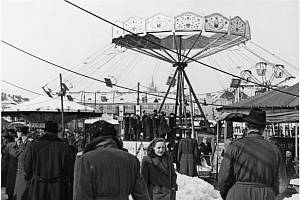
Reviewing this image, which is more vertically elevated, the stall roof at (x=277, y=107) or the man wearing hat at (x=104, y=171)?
the stall roof at (x=277, y=107)

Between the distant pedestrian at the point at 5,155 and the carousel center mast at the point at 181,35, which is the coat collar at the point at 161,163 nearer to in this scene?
the distant pedestrian at the point at 5,155

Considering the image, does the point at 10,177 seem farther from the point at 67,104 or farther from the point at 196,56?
the point at 196,56

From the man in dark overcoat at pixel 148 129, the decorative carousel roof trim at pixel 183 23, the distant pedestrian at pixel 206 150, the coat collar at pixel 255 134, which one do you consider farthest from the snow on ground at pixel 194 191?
the decorative carousel roof trim at pixel 183 23

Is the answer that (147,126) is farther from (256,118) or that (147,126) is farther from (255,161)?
(255,161)

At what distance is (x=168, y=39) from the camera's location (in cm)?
2214

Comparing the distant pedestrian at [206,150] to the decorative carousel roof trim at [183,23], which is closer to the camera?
the distant pedestrian at [206,150]

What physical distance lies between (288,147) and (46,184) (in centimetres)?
1258

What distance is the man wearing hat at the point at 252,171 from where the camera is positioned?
4367 millimetres

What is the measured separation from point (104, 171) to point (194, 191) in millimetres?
6441

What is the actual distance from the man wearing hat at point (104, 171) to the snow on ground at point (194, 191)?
568 cm

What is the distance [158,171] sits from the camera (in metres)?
6.11

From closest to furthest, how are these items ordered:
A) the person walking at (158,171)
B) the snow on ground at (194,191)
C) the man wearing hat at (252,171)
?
the man wearing hat at (252,171), the person walking at (158,171), the snow on ground at (194,191)

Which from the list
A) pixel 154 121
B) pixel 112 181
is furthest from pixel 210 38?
pixel 112 181

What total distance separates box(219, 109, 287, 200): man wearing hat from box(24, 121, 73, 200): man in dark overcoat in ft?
6.60
